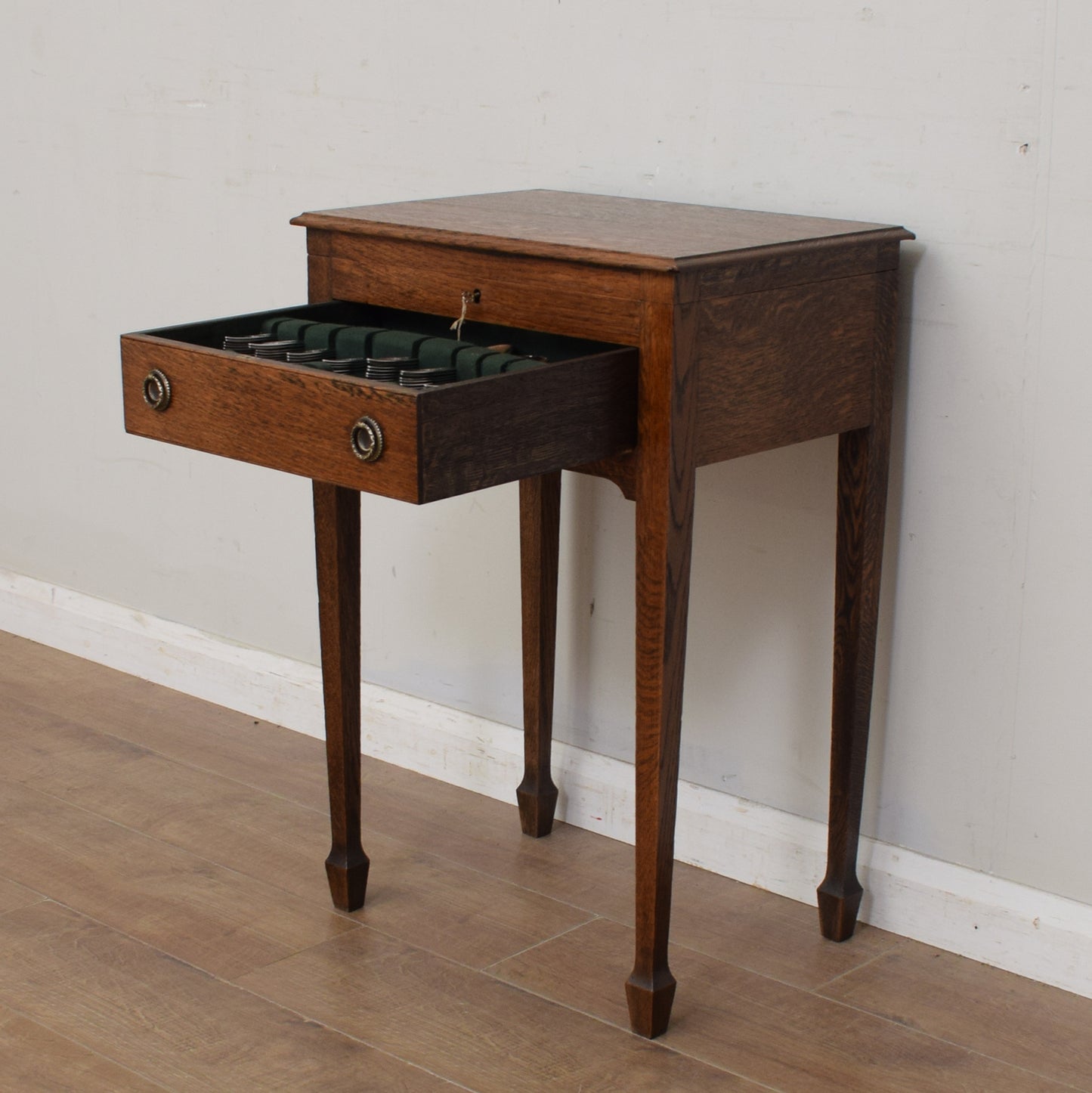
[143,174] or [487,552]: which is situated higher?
[143,174]

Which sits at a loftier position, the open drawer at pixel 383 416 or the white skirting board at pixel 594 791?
the open drawer at pixel 383 416

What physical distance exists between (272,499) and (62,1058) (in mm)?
1212

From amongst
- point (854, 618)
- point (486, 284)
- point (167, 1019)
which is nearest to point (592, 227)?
point (486, 284)

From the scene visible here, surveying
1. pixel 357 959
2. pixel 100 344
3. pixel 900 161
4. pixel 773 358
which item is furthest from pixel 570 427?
pixel 100 344

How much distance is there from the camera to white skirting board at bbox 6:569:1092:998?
6.91 ft

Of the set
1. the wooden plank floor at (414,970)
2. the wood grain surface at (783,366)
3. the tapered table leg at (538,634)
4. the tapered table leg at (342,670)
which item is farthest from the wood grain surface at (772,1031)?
the wood grain surface at (783,366)

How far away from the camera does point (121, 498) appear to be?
3164 mm

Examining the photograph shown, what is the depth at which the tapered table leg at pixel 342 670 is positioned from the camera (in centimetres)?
215

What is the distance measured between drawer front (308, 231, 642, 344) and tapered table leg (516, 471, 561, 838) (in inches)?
15.2

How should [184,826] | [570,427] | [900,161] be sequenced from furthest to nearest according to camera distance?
[184,826] → [900,161] → [570,427]

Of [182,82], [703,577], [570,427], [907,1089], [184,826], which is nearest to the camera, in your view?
[570,427]

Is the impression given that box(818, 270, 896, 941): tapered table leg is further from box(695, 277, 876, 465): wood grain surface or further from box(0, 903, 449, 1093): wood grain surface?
box(0, 903, 449, 1093): wood grain surface

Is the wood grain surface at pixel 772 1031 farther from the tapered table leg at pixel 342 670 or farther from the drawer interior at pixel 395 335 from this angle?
the drawer interior at pixel 395 335

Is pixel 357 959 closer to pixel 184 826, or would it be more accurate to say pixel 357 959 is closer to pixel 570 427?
pixel 184 826
